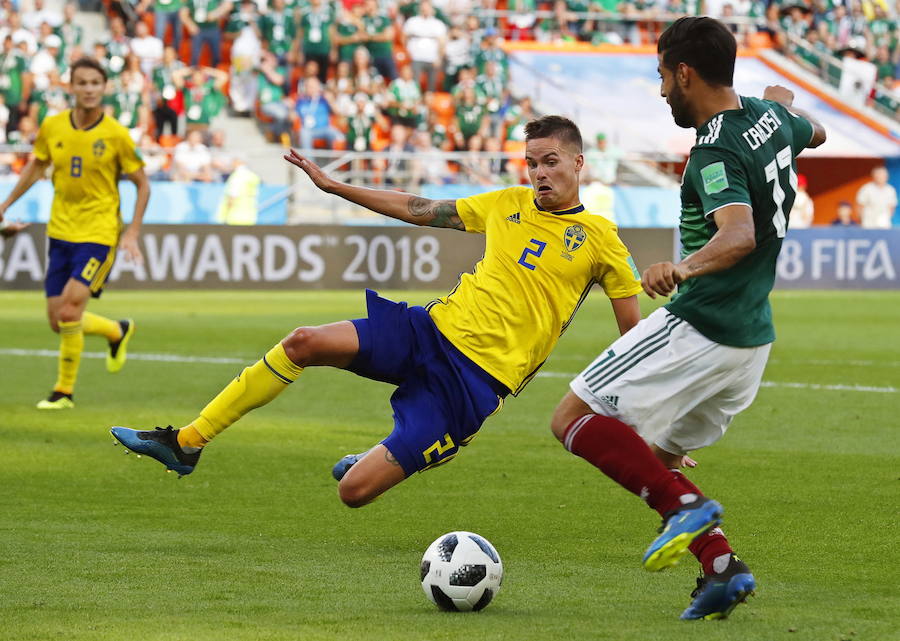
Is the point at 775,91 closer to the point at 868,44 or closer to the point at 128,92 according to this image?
the point at 128,92

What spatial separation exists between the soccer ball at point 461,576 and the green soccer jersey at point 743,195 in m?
1.05

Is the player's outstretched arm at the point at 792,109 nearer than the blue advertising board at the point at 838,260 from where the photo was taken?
Yes

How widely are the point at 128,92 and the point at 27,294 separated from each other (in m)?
4.29

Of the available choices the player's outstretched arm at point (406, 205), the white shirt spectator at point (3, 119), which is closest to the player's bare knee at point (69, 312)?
the player's outstretched arm at point (406, 205)

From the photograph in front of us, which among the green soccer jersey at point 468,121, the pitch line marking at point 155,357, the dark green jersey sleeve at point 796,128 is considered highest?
the dark green jersey sleeve at point 796,128

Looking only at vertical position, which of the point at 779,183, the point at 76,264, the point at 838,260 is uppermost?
the point at 779,183

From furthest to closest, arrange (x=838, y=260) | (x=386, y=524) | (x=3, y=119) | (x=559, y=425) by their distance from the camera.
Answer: (x=838, y=260), (x=3, y=119), (x=386, y=524), (x=559, y=425)

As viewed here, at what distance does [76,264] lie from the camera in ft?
35.7

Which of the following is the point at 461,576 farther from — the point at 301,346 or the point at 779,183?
the point at 779,183

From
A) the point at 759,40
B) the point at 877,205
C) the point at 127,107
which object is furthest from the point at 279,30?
the point at 759,40

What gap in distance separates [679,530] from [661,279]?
0.78m

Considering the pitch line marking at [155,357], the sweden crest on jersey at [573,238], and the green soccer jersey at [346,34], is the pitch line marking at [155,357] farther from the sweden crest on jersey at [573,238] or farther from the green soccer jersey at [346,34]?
the green soccer jersey at [346,34]

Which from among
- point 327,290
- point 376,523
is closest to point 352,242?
point 327,290

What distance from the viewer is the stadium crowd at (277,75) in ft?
82.7
